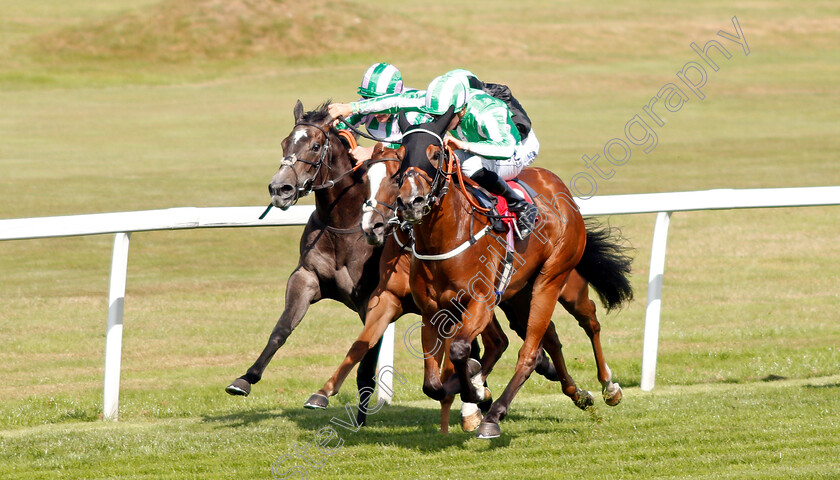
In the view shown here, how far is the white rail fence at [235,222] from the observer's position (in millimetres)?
5660

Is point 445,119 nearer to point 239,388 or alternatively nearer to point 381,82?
point 381,82

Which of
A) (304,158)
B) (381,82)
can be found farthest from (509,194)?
(381,82)

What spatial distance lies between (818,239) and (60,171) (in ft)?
35.9

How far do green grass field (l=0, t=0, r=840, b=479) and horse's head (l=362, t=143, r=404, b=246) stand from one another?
1.01 meters

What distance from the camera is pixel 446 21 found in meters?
37.6

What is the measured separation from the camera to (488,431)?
4.92 meters

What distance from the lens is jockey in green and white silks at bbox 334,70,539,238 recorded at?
527cm

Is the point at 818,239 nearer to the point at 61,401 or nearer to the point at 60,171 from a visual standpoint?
the point at 61,401

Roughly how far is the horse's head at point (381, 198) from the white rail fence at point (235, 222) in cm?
144

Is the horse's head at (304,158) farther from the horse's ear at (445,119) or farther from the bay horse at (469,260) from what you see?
the horse's ear at (445,119)

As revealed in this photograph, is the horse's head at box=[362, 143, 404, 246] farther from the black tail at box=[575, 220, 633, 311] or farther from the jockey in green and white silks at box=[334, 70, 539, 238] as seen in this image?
the black tail at box=[575, 220, 633, 311]

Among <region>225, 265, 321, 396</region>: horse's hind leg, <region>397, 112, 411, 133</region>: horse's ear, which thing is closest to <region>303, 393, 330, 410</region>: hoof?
<region>225, 265, 321, 396</region>: horse's hind leg

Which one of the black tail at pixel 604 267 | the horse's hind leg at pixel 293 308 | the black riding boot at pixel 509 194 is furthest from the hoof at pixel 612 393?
the horse's hind leg at pixel 293 308

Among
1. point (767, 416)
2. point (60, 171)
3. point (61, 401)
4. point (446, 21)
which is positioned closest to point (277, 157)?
point (60, 171)
